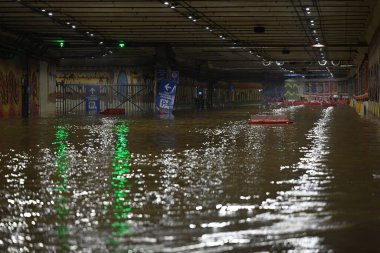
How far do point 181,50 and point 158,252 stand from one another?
4441 cm

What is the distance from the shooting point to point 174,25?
3294 cm

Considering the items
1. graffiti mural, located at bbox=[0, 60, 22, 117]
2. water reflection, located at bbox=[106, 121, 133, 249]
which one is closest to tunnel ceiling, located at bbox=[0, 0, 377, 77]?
graffiti mural, located at bbox=[0, 60, 22, 117]

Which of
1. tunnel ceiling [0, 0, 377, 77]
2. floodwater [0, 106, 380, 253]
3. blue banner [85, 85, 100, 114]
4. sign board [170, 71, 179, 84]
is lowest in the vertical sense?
floodwater [0, 106, 380, 253]

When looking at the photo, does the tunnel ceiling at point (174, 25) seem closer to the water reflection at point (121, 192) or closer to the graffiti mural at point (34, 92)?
the graffiti mural at point (34, 92)

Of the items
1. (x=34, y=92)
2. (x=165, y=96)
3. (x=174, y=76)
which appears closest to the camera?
(x=165, y=96)

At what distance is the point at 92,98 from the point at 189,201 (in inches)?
1624

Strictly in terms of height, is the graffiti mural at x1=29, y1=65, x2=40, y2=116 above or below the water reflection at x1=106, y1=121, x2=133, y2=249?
above

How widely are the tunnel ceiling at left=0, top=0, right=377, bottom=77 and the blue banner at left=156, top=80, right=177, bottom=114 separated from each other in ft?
9.13

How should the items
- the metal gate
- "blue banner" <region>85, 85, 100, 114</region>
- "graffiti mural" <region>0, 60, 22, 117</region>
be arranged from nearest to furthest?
"graffiti mural" <region>0, 60, 22, 117</region> < "blue banner" <region>85, 85, 100, 114</region> < the metal gate

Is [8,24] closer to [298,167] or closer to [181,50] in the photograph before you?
[181,50]

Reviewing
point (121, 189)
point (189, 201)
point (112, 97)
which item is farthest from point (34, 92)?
point (189, 201)

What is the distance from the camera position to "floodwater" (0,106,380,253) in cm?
498

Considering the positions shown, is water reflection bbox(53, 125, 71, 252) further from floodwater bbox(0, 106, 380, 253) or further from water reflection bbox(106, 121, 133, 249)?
water reflection bbox(106, 121, 133, 249)

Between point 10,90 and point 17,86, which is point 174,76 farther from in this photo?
point 10,90
